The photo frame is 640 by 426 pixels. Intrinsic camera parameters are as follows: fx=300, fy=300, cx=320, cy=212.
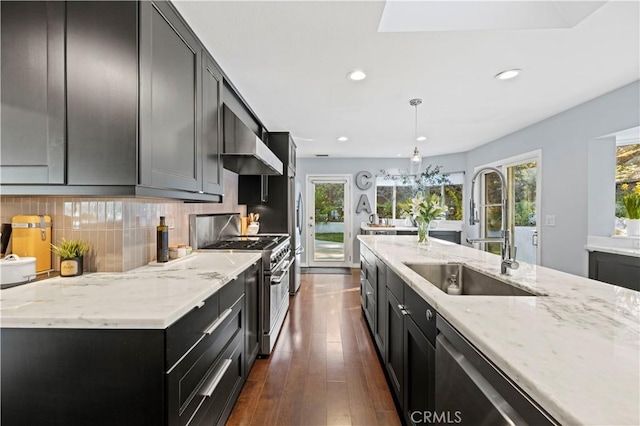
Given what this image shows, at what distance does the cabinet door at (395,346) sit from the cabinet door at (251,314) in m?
1.01

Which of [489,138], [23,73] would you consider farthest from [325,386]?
[489,138]

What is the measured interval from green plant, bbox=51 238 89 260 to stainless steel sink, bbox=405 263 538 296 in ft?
6.21

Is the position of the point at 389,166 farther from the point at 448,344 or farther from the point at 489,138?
the point at 448,344

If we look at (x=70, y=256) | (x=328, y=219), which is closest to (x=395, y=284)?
(x=70, y=256)

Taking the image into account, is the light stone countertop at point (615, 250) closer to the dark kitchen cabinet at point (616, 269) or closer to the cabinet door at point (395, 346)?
the dark kitchen cabinet at point (616, 269)

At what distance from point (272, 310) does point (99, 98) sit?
6.70 ft

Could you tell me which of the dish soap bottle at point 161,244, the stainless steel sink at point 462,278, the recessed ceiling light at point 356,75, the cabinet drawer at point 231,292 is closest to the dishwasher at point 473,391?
the stainless steel sink at point 462,278

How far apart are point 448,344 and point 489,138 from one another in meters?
4.79

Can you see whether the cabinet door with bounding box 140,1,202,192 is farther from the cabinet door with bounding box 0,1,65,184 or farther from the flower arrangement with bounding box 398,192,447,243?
the flower arrangement with bounding box 398,192,447,243

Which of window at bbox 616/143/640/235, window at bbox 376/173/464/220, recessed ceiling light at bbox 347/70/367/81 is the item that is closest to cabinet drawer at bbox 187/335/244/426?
recessed ceiling light at bbox 347/70/367/81

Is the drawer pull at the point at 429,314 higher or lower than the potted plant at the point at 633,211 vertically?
lower

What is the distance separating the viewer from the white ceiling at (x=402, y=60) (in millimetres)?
1758

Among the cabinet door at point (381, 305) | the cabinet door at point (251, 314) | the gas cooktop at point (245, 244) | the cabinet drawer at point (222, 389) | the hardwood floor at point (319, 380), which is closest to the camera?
the cabinet drawer at point (222, 389)

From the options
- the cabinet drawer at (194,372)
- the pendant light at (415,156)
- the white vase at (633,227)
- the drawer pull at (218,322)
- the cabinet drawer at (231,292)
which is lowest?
the cabinet drawer at (194,372)
